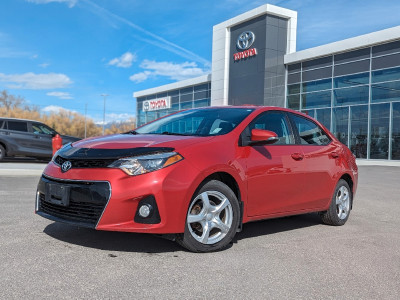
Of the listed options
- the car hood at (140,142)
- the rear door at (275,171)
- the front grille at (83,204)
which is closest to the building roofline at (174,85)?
the rear door at (275,171)

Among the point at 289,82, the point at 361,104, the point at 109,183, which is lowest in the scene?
the point at 109,183

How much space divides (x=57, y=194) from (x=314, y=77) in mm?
25682

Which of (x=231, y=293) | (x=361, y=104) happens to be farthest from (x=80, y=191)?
(x=361, y=104)

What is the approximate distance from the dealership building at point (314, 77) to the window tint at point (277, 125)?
19.7 m

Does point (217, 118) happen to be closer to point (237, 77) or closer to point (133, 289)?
point (133, 289)

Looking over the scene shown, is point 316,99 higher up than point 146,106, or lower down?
lower down

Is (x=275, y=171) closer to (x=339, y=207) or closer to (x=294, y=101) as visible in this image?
(x=339, y=207)

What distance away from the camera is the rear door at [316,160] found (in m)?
5.10

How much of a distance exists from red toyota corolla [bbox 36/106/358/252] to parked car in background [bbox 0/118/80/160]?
11.4 m

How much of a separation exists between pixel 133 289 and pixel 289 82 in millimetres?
27830

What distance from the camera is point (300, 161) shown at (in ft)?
16.2

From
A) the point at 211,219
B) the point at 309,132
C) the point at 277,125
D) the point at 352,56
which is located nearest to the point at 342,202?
the point at 309,132

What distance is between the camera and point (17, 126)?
15.3 metres

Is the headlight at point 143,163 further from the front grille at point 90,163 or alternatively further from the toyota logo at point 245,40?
the toyota logo at point 245,40
